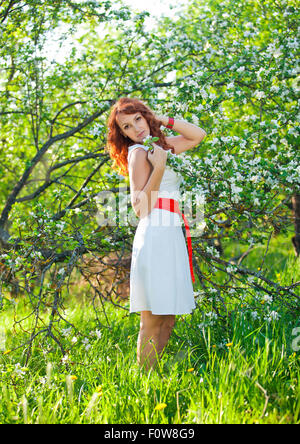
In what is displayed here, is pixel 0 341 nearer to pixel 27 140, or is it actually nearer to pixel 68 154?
pixel 68 154

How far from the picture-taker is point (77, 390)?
3305mm

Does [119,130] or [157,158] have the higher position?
[119,130]

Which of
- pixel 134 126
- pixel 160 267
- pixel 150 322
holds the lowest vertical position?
pixel 150 322

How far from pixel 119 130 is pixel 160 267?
3.64ft

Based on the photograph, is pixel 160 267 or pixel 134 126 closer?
pixel 160 267

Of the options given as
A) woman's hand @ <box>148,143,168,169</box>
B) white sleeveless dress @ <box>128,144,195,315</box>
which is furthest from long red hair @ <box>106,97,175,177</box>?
woman's hand @ <box>148,143,168,169</box>

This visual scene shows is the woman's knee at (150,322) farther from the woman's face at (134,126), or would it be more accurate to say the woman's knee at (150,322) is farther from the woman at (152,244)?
the woman's face at (134,126)

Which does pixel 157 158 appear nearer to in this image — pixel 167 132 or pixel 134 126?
pixel 134 126

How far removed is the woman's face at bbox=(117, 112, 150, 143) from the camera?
339 centimetres

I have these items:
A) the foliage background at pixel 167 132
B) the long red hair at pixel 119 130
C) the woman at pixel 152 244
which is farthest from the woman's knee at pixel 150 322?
the long red hair at pixel 119 130

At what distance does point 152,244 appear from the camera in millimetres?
3244

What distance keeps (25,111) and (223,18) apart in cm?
304

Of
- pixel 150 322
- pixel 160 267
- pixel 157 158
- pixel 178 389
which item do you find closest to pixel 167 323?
pixel 150 322

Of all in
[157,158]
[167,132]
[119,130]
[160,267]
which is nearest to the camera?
[157,158]
